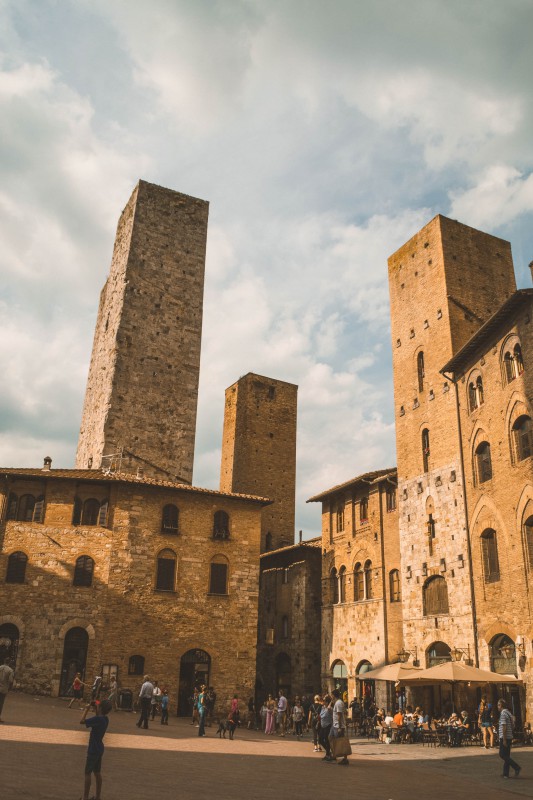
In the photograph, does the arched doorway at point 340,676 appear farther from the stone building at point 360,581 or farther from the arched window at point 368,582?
the arched window at point 368,582

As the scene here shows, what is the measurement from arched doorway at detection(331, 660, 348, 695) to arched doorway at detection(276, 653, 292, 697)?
12.5 ft

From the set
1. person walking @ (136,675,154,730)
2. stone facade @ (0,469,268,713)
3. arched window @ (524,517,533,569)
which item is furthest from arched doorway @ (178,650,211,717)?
arched window @ (524,517,533,569)

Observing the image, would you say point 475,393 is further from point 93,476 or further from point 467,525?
point 93,476

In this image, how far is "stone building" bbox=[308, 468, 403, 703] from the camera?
27.1 m

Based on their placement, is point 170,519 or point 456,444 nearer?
point 456,444

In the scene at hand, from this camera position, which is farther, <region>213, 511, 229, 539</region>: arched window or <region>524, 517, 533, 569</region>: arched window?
<region>213, 511, 229, 539</region>: arched window

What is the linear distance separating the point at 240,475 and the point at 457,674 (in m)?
23.0

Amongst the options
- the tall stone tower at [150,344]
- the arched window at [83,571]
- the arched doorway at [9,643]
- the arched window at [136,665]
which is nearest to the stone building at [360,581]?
the tall stone tower at [150,344]

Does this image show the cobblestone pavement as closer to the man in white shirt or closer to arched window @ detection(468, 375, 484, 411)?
the man in white shirt

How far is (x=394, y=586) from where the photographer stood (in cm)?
2716

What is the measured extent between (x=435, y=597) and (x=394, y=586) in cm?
311

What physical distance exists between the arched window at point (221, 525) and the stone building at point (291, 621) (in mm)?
7342

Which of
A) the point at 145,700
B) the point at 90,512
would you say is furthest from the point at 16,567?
the point at 145,700

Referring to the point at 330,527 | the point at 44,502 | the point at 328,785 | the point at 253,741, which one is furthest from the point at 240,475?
the point at 328,785
